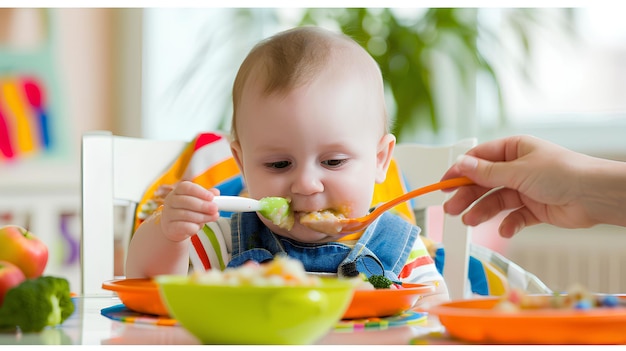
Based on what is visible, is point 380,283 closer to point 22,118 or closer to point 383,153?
point 383,153

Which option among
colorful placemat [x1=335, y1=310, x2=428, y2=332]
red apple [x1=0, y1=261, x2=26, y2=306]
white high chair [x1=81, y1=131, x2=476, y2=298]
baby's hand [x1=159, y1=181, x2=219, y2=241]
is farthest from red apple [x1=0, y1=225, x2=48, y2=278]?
white high chair [x1=81, y1=131, x2=476, y2=298]

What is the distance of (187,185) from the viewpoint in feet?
3.01

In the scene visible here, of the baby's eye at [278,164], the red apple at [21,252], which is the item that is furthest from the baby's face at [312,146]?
the red apple at [21,252]

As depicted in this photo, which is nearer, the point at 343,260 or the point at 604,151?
the point at 343,260

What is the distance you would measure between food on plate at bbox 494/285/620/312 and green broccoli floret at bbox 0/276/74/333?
0.38 meters

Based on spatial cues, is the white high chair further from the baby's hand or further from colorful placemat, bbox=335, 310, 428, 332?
colorful placemat, bbox=335, 310, 428, 332

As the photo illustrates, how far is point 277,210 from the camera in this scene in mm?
999

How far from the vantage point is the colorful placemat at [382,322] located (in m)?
0.71

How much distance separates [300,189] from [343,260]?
14cm

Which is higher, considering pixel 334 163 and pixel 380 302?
pixel 334 163

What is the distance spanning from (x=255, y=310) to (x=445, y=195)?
100 centimetres

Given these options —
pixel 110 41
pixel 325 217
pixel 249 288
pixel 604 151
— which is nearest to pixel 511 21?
pixel 604 151

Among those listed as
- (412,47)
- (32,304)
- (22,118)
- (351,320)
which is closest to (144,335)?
(32,304)

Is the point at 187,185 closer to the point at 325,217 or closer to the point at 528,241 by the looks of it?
the point at 325,217
